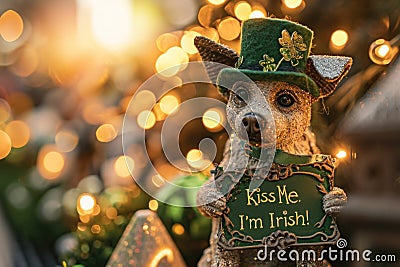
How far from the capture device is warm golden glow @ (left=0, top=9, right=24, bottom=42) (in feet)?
5.98

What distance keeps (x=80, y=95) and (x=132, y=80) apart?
0.23 meters

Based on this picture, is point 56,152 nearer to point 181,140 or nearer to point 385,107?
point 181,140

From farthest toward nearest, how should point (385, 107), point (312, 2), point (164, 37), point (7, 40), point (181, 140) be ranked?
point (7, 40)
point (164, 37)
point (181, 140)
point (312, 2)
point (385, 107)

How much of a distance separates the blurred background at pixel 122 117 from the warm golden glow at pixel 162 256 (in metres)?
0.14

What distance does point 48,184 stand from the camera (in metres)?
1.48

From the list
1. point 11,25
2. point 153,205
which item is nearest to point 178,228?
point 153,205

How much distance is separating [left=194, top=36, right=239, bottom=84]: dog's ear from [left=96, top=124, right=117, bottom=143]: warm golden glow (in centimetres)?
81

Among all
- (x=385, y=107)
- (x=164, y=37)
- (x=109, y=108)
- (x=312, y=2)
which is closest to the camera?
(x=385, y=107)

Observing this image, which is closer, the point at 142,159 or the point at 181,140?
the point at 181,140

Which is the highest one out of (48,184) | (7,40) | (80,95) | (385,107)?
(7,40)

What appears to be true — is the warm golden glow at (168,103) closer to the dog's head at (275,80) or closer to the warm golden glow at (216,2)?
the warm golden glow at (216,2)

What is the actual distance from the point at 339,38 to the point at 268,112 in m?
0.39

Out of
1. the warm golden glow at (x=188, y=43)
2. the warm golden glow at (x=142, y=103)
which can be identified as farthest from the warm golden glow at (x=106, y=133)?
the warm golden glow at (x=188, y=43)

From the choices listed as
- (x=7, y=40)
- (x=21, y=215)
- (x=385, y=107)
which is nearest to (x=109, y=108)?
(x=21, y=215)
